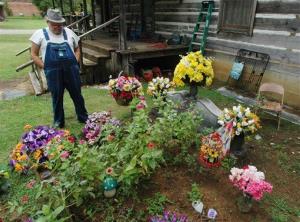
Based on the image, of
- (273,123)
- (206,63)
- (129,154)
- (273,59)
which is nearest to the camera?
(129,154)

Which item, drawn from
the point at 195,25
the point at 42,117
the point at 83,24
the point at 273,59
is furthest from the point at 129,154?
the point at 83,24

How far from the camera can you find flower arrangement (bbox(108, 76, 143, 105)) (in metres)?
5.03

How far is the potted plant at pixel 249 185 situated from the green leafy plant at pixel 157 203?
75cm

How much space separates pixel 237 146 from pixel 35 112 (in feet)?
13.5

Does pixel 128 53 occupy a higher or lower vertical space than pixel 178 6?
lower

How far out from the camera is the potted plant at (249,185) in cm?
279

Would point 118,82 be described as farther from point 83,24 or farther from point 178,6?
point 83,24

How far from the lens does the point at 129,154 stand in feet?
10.1

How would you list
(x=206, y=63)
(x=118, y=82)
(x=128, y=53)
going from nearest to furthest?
(x=206, y=63), (x=118, y=82), (x=128, y=53)

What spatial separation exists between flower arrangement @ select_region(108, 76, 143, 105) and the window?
3.46 metres

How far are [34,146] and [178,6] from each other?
6868mm

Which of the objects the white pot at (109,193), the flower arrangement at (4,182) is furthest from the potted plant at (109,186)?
the flower arrangement at (4,182)

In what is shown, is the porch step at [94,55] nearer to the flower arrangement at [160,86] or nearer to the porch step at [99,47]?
the porch step at [99,47]

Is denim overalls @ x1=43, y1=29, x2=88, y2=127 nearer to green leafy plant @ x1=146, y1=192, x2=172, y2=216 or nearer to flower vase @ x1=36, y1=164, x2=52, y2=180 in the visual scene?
flower vase @ x1=36, y1=164, x2=52, y2=180
